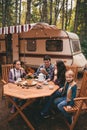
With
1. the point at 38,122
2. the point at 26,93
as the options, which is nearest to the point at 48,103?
the point at 38,122

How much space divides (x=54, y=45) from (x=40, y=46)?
77 centimetres

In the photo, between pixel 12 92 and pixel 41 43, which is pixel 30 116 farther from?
pixel 41 43

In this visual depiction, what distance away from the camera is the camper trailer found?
36.9 feet

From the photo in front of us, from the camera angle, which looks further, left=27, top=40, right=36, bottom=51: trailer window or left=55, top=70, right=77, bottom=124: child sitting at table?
left=27, top=40, right=36, bottom=51: trailer window

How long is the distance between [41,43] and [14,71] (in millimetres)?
5698

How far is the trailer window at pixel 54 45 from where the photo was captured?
37.6 ft

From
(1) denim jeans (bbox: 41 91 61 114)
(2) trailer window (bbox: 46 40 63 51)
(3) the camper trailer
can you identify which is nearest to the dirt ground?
(1) denim jeans (bbox: 41 91 61 114)

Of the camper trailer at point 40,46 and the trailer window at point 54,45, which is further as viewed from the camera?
the trailer window at point 54,45

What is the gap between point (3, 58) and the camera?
13.1m

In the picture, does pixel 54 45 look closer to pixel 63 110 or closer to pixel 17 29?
pixel 17 29

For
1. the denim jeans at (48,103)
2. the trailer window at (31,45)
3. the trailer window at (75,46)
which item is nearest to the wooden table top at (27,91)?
the denim jeans at (48,103)

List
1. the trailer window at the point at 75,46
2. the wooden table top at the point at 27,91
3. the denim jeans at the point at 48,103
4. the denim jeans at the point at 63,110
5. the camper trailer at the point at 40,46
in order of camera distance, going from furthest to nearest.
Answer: the trailer window at the point at 75,46, the camper trailer at the point at 40,46, the denim jeans at the point at 48,103, the denim jeans at the point at 63,110, the wooden table top at the point at 27,91

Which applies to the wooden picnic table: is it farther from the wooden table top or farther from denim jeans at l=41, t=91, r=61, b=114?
denim jeans at l=41, t=91, r=61, b=114

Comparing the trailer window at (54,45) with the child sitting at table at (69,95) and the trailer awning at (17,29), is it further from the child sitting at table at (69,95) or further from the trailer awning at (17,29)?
the child sitting at table at (69,95)
